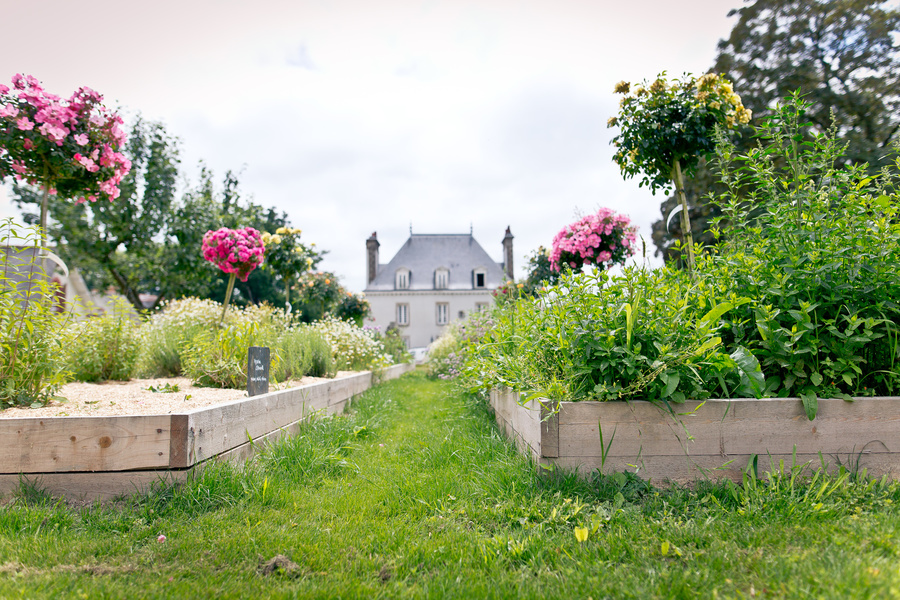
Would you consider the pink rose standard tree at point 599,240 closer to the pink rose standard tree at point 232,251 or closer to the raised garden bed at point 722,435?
the pink rose standard tree at point 232,251

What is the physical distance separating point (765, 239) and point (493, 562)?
7.72ft

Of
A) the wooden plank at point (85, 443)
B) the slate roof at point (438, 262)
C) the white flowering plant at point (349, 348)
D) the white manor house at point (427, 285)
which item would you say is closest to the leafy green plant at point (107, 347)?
the wooden plank at point (85, 443)

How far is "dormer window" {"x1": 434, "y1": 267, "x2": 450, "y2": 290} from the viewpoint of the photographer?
3219 cm

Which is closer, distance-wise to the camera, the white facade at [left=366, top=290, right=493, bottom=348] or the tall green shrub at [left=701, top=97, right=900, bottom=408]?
the tall green shrub at [left=701, top=97, right=900, bottom=408]

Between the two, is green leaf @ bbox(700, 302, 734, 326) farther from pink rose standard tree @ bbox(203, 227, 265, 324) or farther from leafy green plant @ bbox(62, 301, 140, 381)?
pink rose standard tree @ bbox(203, 227, 265, 324)

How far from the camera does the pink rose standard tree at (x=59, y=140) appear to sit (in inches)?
154

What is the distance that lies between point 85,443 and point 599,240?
610 cm

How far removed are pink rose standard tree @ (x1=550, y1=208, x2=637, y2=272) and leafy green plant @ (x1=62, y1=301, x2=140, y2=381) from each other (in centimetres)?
525

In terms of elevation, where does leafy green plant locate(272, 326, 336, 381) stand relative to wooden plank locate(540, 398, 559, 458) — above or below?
above

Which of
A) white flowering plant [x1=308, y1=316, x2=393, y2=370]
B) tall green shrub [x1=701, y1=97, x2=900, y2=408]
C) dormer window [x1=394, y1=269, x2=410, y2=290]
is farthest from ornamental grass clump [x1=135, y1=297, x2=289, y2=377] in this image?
dormer window [x1=394, y1=269, x2=410, y2=290]

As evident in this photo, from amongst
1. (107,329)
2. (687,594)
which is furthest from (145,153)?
(687,594)

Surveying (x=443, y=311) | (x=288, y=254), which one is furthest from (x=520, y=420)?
(x=443, y=311)

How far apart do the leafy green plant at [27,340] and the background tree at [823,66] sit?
1149cm

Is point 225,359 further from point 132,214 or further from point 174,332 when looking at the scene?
point 132,214
